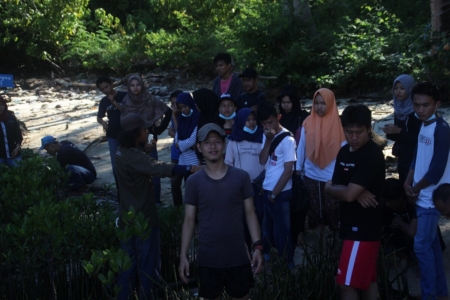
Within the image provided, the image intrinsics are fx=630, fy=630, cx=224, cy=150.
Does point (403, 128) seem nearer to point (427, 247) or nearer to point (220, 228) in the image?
point (427, 247)

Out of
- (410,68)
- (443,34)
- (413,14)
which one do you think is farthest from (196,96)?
(413,14)

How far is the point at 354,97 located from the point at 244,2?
8.17 m

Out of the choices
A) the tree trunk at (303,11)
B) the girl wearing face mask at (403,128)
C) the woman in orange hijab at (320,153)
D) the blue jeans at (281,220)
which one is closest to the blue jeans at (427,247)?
the girl wearing face mask at (403,128)

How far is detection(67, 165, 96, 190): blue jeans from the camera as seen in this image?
883 centimetres

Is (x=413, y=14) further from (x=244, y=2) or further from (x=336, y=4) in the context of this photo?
(x=244, y=2)

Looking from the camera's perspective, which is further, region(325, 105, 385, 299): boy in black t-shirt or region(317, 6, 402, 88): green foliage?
region(317, 6, 402, 88): green foliage

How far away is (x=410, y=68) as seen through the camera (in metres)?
12.4

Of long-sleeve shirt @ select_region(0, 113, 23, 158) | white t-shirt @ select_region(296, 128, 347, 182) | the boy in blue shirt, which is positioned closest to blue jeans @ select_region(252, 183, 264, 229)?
white t-shirt @ select_region(296, 128, 347, 182)

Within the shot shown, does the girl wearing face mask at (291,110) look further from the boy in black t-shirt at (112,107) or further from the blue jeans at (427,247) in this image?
the boy in black t-shirt at (112,107)

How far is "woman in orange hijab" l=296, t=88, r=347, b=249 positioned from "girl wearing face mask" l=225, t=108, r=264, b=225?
39 centimetres

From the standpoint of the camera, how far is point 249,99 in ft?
22.9

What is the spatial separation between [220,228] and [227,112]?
2.59 meters

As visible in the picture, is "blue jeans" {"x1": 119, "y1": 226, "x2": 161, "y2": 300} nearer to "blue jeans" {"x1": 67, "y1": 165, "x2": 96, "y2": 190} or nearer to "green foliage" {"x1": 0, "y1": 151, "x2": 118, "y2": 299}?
"green foliage" {"x1": 0, "y1": 151, "x2": 118, "y2": 299}

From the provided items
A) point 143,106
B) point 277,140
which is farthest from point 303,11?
point 277,140
